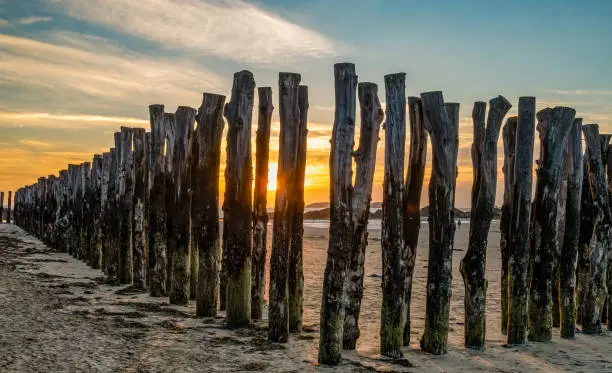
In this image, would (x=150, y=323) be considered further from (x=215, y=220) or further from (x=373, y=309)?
(x=373, y=309)

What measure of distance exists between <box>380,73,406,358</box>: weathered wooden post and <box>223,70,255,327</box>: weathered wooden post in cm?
178

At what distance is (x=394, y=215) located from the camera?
584 cm

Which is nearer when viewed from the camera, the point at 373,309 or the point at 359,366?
the point at 359,366

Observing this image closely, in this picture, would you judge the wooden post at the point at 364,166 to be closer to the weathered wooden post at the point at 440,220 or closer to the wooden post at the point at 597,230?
the weathered wooden post at the point at 440,220

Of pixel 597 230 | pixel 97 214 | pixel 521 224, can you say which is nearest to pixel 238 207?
pixel 521 224

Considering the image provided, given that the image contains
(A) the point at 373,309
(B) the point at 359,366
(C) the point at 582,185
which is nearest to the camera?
(B) the point at 359,366

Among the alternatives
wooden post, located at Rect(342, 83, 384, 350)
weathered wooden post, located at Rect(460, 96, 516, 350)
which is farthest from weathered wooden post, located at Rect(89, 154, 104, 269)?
weathered wooden post, located at Rect(460, 96, 516, 350)

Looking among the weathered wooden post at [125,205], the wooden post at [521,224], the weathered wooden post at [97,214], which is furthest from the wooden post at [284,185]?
the weathered wooden post at [97,214]

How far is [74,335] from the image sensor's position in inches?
225

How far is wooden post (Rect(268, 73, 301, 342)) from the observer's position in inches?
243

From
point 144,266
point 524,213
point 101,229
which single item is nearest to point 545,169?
point 524,213

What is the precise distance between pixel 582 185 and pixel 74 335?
633 centimetres

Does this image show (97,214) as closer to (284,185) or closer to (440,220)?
(284,185)

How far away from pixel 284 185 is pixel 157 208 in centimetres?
361
